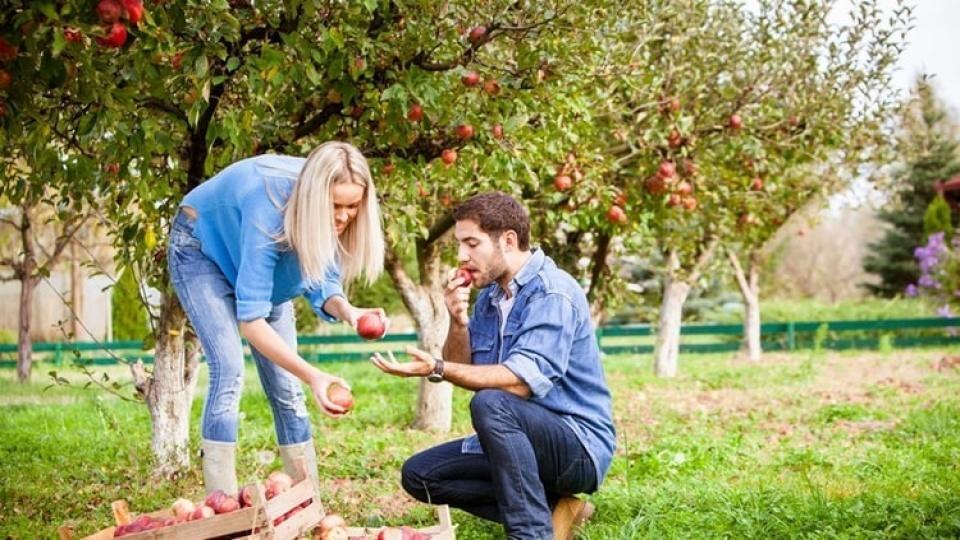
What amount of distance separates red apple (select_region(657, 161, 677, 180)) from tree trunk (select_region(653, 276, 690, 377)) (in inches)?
241

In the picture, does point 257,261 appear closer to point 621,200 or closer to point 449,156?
point 449,156

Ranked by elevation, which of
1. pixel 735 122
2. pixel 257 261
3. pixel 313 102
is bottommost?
pixel 257 261

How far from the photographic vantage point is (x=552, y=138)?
6418mm

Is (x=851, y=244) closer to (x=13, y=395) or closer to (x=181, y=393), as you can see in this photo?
(x=13, y=395)

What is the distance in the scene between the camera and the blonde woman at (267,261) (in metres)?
3.56

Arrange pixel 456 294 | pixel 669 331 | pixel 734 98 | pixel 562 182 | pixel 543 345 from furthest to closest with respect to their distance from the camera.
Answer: pixel 669 331
pixel 734 98
pixel 562 182
pixel 456 294
pixel 543 345

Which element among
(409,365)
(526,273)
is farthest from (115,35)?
(526,273)

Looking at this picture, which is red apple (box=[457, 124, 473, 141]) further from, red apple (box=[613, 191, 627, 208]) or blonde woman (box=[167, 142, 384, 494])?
red apple (box=[613, 191, 627, 208])

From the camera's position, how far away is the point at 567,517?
4102mm

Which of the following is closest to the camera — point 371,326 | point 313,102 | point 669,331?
point 371,326

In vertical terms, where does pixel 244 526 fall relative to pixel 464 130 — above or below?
below

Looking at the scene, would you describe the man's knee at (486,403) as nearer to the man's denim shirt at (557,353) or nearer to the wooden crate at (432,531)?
the man's denim shirt at (557,353)

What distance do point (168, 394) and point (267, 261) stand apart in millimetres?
2390

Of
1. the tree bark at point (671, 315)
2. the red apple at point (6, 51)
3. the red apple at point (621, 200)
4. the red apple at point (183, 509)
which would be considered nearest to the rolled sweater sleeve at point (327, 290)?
the red apple at point (183, 509)
